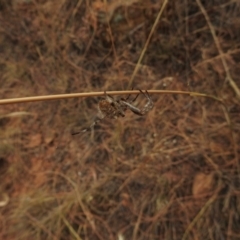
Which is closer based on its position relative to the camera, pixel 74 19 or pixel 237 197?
pixel 237 197

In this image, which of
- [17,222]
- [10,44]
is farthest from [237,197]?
[10,44]

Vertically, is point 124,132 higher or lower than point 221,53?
lower

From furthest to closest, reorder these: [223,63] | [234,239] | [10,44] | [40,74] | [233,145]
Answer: [10,44] < [40,74] < [223,63] < [233,145] < [234,239]

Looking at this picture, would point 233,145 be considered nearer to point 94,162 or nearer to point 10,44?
point 94,162

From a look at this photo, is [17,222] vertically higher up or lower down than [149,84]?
lower down

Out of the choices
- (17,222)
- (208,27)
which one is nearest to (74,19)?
(208,27)

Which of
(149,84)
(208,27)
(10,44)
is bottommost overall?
(149,84)

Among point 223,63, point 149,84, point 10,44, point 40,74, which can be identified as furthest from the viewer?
point 10,44
